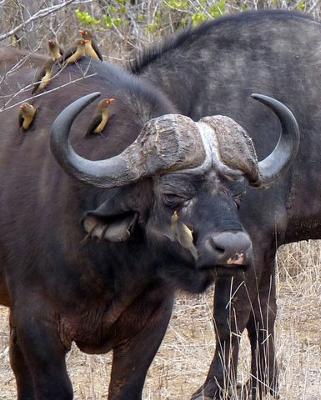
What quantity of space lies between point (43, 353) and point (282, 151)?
5.03 feet

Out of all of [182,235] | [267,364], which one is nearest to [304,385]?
[267,364]

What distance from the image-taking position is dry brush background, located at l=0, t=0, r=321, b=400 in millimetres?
7238

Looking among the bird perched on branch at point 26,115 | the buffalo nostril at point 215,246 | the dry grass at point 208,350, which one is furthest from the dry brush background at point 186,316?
the buffalo nostril at point 215,246

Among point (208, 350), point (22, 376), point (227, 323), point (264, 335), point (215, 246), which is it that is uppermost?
point (215, 246)

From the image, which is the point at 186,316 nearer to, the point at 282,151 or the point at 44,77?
the point at 44,77

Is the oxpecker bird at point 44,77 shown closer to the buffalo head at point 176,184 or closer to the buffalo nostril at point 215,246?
the buffalo head at point 176,184

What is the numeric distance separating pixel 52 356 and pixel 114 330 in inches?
13.2

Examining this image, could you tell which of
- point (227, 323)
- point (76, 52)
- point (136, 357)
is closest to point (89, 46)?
point (76, 52)

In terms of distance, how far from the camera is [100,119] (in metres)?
5.61

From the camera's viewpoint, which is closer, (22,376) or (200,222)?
(200,222)

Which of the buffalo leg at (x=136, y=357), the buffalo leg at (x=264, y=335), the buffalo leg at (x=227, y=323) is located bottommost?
the buffalo leg at (x=264, y=335)

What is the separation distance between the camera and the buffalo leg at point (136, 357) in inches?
232

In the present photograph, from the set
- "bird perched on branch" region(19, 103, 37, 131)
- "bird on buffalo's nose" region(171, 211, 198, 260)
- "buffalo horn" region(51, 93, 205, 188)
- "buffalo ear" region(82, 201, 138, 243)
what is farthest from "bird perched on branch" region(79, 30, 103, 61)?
"bird on buffalo's nose" region(171, 211, 198, 260)

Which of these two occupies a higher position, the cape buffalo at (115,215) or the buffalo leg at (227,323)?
the cape buffalo at (115,215)
